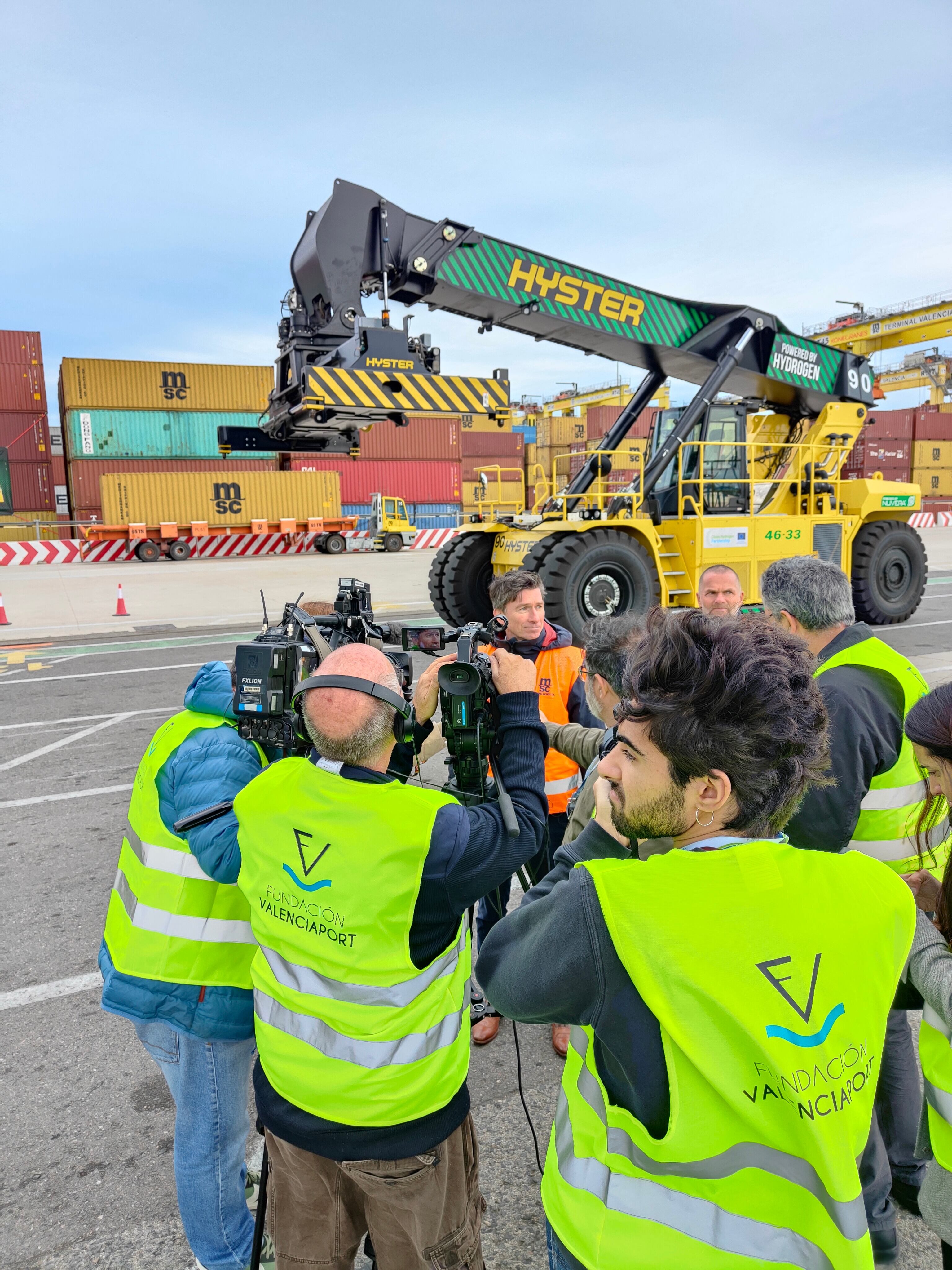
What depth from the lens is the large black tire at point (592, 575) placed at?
852 cm

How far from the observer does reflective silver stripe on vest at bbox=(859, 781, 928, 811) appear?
7.61 feet

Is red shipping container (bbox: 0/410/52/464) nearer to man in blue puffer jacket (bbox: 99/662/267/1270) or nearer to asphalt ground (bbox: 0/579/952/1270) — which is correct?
asphalt ground (bbox: 0/579/952/1270)

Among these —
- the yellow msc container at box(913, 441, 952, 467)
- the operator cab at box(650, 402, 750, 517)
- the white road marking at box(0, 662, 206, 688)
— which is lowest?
the white road marking at box(0, 662, 206, 688)

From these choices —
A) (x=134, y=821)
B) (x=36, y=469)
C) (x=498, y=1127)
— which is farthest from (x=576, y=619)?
(x=36, y=469)

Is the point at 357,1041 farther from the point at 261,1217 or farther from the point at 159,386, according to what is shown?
the point at 159,386

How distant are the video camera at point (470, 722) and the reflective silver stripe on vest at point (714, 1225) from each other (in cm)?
71

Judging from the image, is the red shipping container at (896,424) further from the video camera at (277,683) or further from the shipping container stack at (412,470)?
the video camera at (277,683)

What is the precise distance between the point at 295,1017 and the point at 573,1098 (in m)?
0.60

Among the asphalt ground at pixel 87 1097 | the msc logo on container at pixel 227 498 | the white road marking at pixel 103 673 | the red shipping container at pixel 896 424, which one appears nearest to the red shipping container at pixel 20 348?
the msc logo on container at pixel 227 498

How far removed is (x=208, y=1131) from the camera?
194 cm

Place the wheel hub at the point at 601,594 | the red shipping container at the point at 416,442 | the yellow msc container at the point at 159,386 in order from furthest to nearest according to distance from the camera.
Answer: the red shipping container at the point at 416,442 < the yellow msc container at the point at 159,386 < the wheel hub at the point at 601,594

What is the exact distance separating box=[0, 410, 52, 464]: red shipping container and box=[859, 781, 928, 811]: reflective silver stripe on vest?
35.8m

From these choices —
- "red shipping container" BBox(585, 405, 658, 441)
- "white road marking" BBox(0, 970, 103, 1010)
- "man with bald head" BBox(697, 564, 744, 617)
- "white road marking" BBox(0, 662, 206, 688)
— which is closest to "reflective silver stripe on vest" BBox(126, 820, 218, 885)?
"white road marking" BBox(0, 970, 103, 1010)

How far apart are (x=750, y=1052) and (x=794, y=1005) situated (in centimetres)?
8
